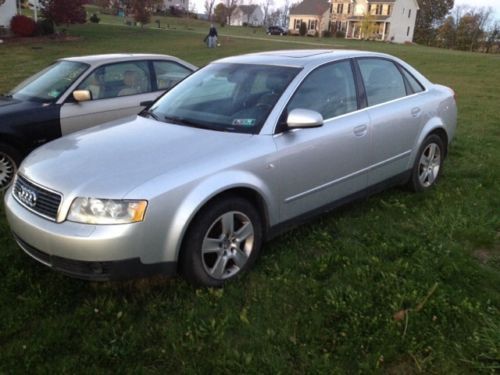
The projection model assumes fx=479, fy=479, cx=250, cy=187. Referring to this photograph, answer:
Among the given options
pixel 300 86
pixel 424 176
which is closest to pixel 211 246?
pixel 300 86

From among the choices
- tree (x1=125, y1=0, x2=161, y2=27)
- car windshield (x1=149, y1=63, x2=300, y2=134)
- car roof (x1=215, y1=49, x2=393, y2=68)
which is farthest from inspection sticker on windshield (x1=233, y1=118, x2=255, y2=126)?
tree (x1=125, y1=0, x2=161, y2=27)

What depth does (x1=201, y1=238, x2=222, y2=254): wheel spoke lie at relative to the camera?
3.32m

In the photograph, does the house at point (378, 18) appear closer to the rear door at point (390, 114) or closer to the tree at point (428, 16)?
the tree at point (428, 16)

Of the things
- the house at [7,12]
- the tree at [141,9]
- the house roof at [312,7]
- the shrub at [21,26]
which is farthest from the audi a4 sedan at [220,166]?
the house roof at [312,7]

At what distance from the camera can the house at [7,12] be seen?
27562 millimetres

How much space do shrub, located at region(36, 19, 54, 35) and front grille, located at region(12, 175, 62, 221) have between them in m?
28.6

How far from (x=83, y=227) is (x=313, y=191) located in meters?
1.89

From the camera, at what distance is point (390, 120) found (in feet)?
15.2

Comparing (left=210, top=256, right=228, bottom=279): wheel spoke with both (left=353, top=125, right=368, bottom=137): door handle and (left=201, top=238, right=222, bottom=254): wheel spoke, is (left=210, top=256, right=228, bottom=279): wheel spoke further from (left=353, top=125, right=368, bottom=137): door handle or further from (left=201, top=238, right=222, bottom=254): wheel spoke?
(left=353, top=125, right=368, bottom=137): door handle

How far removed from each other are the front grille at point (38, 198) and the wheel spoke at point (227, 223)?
1.10 m

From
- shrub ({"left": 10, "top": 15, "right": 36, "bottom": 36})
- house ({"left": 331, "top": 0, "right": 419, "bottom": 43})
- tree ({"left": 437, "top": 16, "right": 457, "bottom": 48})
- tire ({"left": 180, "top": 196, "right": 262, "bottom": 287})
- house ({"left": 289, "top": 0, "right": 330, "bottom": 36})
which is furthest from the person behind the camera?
house ({"left": 289, "top": 0, "right": 330, "bottom": 36})

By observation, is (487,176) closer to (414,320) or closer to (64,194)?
(414,320)

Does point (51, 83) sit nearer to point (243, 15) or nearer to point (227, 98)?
point (227, 98)

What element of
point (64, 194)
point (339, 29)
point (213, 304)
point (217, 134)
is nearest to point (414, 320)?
point (213, 304)
